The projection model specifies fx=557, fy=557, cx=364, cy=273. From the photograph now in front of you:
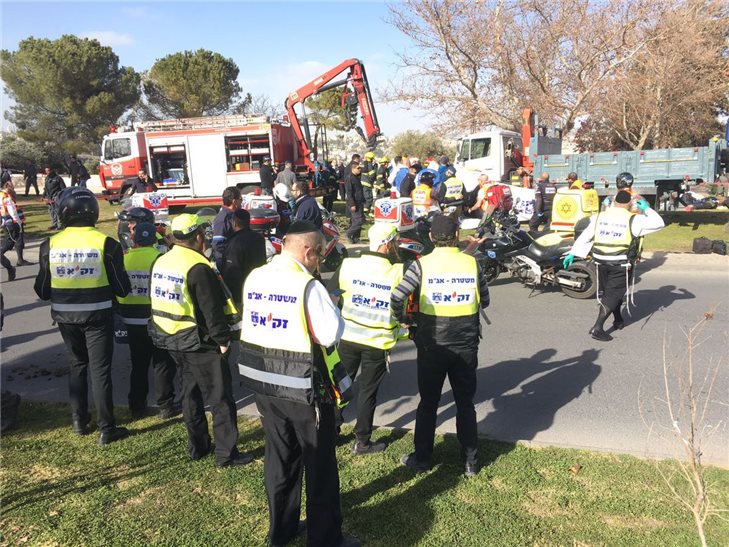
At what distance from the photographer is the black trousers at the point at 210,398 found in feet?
13.1

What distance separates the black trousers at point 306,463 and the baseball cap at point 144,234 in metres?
2.55

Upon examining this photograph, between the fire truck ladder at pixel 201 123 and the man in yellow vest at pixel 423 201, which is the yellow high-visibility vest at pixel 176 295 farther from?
the fire truck ladder at pixel 201 123

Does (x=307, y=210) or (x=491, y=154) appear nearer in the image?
(x=307, y=210)

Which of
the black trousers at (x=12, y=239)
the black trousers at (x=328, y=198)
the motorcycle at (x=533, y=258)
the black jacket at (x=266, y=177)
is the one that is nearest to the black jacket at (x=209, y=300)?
the motorcycle at (x=533, y=258)

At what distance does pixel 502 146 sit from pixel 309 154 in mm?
7149

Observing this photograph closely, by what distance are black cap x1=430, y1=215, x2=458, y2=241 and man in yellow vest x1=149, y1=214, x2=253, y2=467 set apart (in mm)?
1549

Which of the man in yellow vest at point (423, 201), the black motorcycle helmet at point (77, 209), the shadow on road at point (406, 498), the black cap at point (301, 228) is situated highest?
the black motorcycle helmet at point (77, 209)

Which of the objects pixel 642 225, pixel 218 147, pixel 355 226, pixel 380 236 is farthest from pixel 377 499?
pixel 218 147

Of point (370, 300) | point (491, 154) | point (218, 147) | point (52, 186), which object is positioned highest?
point (218, 147)

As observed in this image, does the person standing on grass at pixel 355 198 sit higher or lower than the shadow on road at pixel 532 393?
higher

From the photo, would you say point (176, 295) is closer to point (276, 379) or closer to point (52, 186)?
point (276, 379)

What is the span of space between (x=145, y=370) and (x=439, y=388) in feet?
9.13

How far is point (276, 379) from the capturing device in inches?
114

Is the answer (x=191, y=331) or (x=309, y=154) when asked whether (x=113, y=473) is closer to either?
(x=191, y=331)
